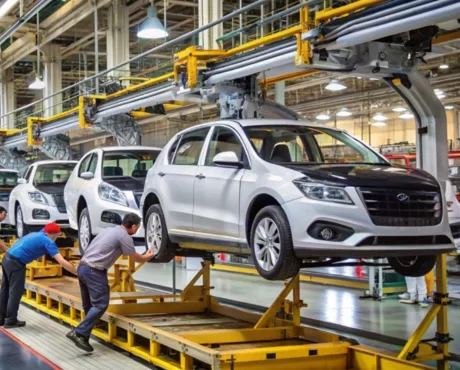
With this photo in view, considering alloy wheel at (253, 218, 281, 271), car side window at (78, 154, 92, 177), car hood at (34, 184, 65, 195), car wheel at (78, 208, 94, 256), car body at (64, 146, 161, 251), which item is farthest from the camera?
car hood at (34, 184, 65, 195)

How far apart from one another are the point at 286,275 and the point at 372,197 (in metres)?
0.89

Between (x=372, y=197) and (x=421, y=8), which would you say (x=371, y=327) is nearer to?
(x=372, y=197)

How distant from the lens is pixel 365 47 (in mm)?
6480

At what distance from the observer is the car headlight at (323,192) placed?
15.8ft

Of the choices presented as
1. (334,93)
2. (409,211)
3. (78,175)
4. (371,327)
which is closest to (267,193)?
(409,211)

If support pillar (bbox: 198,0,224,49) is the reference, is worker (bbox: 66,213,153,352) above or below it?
below

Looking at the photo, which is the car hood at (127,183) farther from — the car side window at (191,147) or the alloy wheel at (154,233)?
the car side window at (191,147)

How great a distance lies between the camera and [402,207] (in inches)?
196

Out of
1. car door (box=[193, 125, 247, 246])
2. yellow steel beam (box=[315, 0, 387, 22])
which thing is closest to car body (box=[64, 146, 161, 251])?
car door (box=[193, 125, 247, 246])

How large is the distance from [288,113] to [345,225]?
13.0 ft

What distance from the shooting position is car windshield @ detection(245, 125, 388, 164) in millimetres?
5777

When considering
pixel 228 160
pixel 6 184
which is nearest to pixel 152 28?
pixel 228 160

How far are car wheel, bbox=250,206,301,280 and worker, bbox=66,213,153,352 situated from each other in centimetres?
217

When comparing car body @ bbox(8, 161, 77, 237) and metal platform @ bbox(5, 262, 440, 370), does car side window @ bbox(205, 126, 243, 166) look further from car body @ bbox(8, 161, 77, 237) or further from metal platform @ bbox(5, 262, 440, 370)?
A: car body @ bbox(8, 161, 77, 237)
